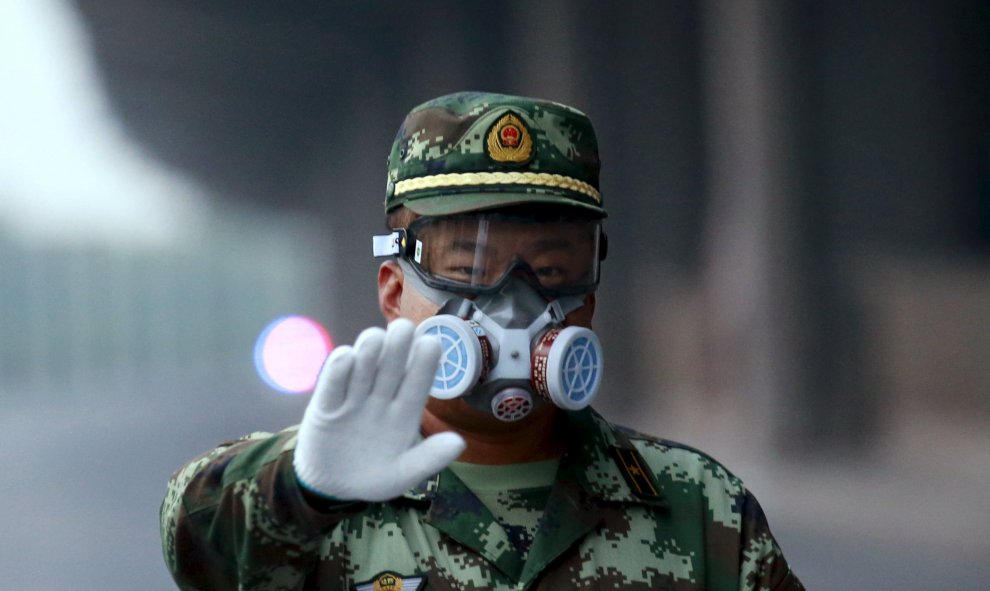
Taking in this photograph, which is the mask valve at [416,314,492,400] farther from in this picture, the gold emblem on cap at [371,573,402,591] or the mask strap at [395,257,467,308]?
the gold emblem on cap at [371,573,402,591]

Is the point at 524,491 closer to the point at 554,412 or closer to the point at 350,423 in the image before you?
the point at 554,412

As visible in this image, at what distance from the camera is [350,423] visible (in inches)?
53.1

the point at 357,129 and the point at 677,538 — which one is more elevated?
the point at 357,129

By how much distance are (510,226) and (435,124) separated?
23 centimetres

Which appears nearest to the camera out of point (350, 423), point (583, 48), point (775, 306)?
point (350, 423)

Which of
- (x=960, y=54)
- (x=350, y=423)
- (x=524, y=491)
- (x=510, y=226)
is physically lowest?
(x=524, y=491)

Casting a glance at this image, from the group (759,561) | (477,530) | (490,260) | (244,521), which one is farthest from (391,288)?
(759,561)

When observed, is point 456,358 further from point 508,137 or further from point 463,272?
point 508,137

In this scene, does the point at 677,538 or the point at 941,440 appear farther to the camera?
the point at 941,440

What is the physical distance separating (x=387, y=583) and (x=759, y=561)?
64 centimetres

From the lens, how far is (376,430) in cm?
136

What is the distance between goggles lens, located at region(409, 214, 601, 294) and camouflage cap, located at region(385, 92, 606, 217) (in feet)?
0.11

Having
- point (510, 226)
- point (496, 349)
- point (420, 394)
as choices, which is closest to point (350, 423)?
point (420, 394)

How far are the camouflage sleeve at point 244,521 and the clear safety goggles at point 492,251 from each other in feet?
1.28
